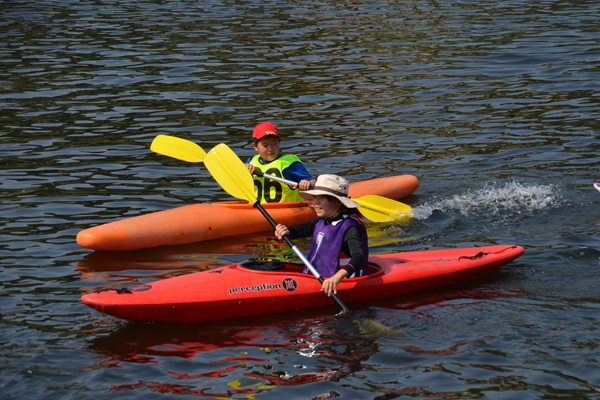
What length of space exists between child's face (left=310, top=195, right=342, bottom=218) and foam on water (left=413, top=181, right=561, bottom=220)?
241cm

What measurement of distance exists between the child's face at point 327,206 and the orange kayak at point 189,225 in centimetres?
213

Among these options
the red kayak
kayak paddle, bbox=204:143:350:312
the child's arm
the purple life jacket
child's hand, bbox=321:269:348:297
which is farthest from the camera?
the child's arm

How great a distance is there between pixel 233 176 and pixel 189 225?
0.68m

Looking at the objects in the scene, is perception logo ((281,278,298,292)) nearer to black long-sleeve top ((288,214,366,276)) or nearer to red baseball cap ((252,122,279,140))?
black long-sleeve top ((288,214,366,276))

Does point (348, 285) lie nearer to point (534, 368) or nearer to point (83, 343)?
point (534, 368)

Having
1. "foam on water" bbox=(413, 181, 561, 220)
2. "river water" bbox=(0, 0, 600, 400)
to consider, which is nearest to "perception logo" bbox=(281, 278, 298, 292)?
"river water" bbox=(0, 0, 600, 400)

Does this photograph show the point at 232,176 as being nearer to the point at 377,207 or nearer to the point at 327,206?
the point at 377,207

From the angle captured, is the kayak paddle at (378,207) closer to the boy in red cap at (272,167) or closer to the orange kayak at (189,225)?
the boy in red cap at (272,167)

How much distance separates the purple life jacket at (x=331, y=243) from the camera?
5.47m

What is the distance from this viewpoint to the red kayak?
5066 millimetres

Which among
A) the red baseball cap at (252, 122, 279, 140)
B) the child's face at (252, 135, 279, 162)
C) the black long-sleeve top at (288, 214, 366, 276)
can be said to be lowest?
the black long-sleeve top at (288, 214, 366, 276)

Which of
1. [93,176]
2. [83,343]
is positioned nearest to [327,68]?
[93,176]

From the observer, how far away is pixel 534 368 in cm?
431

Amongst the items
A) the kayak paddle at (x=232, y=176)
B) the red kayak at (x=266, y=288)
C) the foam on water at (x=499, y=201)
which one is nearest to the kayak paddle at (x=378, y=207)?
the red kayak at (x=266, y=288)
